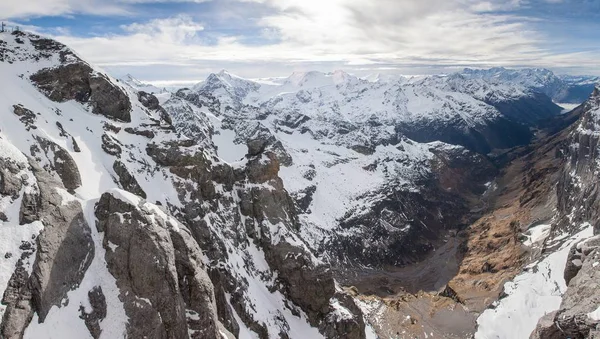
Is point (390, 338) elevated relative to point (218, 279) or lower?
lower

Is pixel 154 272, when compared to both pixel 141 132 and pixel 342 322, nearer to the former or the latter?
pixel 141 132

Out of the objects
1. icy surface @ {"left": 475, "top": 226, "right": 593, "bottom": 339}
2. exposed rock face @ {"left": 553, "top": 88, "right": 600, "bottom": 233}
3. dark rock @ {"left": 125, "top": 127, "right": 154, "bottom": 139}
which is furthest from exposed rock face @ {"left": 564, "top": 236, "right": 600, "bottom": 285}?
dark rock @ {"left": 125, "top": 127, "right": 154, "bottom": 139}

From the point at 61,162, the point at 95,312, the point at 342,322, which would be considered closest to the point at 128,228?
the point at 95,312

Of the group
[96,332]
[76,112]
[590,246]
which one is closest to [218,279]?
[96,332]

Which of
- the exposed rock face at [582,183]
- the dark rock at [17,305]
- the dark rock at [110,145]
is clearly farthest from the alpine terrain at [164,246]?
the exposed rock face at [582,183]

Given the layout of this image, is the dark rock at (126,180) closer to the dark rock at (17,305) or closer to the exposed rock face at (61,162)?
the exposed rock face at (61,162)

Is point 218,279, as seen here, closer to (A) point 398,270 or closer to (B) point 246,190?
(B) point 246,190
